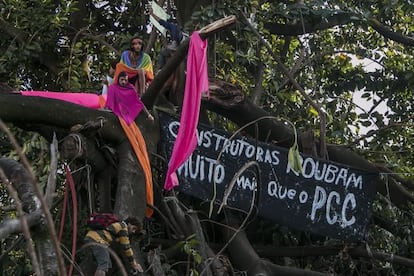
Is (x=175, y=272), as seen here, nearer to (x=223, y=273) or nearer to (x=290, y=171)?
(x=223, y=273)

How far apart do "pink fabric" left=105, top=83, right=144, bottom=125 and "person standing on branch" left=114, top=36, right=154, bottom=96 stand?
357 mm

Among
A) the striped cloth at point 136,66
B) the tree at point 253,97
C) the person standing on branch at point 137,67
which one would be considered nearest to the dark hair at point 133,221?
the tree at point 253,97

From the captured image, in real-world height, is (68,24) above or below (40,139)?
above

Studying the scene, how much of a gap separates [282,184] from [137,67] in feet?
4.04

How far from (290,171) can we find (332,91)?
207 centimetres

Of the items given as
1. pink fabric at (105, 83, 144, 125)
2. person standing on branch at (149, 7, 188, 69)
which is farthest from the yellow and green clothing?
person standing on branch at (149, 7, 188, 69)

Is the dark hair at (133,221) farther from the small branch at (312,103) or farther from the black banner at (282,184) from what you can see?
the small branch at (312,103)

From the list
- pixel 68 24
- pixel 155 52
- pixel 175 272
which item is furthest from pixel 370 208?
pixel 68 24

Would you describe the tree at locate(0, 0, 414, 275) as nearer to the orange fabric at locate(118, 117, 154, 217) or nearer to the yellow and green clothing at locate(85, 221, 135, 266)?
the orange fabric at locate(118, 117, 154, 217)

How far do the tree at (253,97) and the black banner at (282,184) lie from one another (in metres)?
0.22

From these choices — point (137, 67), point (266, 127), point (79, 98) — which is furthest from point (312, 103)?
point (79, 98)

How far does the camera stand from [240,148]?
15.8 feet

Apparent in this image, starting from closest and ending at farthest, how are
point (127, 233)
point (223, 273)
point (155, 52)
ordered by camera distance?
point (127, 233) → point (223, 273) → point (155, 52)

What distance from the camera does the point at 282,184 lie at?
4922mm
